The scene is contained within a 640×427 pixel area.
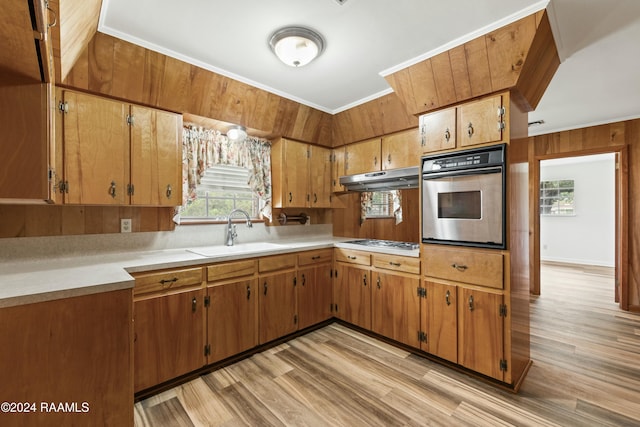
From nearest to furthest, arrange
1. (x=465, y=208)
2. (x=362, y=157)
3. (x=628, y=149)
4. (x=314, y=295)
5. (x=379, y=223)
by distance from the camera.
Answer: (x=465, y=208) < (x=314, y=295) < (x=362, y=157) < (x=379, y=223) < (x=628, y=149)

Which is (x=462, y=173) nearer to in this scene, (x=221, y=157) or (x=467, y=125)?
(x=467, y=125)

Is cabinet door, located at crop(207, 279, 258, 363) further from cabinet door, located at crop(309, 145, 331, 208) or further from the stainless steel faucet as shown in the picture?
cabinet door, located at crop(309, 145, 331, 208)

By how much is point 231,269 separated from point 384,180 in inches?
72.0

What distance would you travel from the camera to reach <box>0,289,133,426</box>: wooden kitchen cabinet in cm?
118

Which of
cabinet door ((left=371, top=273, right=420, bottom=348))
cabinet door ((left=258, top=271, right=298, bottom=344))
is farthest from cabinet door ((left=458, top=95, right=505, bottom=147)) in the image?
cabinet door ((left=258, top=271, right=298, bottom=344))

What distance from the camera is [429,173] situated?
7.69ft

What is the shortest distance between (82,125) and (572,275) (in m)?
7.69

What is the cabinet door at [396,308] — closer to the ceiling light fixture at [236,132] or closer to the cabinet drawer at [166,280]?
the cabinet drawer at [166,280]

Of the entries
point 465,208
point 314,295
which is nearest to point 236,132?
point 314,295

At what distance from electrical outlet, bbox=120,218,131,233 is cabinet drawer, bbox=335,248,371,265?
199 centimetres

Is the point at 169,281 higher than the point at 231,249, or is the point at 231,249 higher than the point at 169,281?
the point at 231,249

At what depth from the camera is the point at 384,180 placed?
3.03 meters

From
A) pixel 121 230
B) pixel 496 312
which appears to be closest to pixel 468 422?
pixel 496 312

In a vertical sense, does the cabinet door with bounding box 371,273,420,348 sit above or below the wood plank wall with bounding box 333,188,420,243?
below
